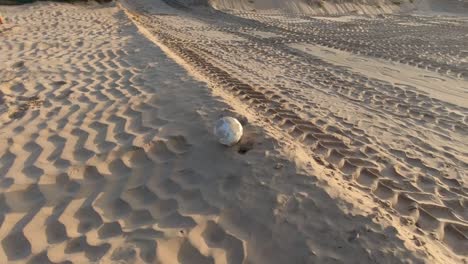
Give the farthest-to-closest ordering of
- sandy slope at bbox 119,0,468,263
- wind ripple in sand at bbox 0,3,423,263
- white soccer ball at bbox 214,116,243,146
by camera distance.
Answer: white soccer ball at bbox 214,116,243,146, sandy slope at bbox 119,0,468,263, wind ripple in sand at bbox 0,3,423,263

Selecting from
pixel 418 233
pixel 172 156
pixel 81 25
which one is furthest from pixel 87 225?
pixel 81 25

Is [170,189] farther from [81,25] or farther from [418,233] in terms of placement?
[81,25]

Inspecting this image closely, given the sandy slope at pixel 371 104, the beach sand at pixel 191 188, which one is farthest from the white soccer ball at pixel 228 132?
the sandy slope at pixel 371 104

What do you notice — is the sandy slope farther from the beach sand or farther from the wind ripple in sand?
the wind ripple in sand

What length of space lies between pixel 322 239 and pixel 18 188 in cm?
245

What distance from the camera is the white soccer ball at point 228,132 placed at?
12.4 ft

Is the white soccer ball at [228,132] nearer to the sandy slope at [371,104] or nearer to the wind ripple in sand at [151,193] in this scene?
the wind ripple in sand at [151,193]

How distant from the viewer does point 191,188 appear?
335cm

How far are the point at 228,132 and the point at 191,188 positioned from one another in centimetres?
71

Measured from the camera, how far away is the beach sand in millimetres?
2682

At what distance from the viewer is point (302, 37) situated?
1260 cm

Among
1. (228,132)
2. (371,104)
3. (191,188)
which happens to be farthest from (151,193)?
(371,104)

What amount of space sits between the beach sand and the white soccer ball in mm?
95

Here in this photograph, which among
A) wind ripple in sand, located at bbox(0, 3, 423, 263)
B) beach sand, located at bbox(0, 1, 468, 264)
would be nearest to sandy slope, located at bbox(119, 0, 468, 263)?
beach sand, located at bbox(0, 1, 468, 264)
